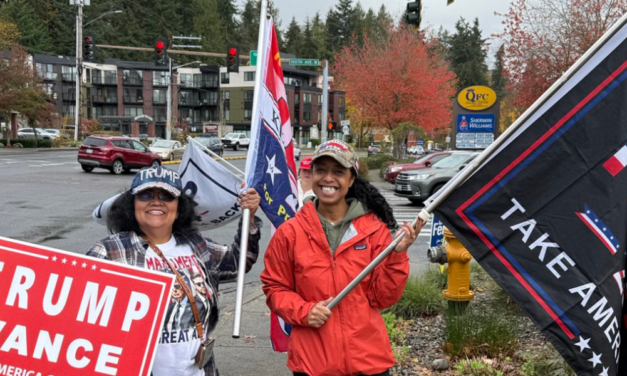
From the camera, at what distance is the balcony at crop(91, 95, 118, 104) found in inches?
3398

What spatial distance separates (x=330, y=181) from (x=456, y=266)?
287cm

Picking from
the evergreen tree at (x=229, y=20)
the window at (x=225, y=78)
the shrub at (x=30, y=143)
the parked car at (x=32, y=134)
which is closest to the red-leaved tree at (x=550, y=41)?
Answer: the shrub at (x=30, y=143)

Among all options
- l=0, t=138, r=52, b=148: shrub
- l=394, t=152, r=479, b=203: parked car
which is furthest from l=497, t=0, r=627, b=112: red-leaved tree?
l=0, t=138, r=52, b=148: shrub

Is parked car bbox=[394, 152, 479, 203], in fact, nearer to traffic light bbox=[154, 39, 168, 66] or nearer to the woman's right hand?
the woman's right hand

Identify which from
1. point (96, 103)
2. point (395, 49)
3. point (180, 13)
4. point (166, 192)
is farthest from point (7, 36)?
point (166, 192)

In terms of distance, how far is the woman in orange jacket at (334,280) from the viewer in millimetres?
2643

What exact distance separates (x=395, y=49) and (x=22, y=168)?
20.2 metres

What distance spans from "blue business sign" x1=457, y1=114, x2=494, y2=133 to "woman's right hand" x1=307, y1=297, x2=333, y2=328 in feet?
41.6

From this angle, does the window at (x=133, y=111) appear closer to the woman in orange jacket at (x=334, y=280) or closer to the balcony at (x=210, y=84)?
the balcony at (x=210, y=84)

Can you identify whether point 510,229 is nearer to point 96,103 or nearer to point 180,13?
point 96,103

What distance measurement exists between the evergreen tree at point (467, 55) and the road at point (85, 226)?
7434cm

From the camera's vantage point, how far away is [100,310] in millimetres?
2508

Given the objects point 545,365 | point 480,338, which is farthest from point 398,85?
point 545,365

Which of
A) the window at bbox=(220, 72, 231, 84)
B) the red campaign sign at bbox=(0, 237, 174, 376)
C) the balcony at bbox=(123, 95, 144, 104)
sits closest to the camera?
the red campaign sign at bbox=(0, 237, 174, 376)
